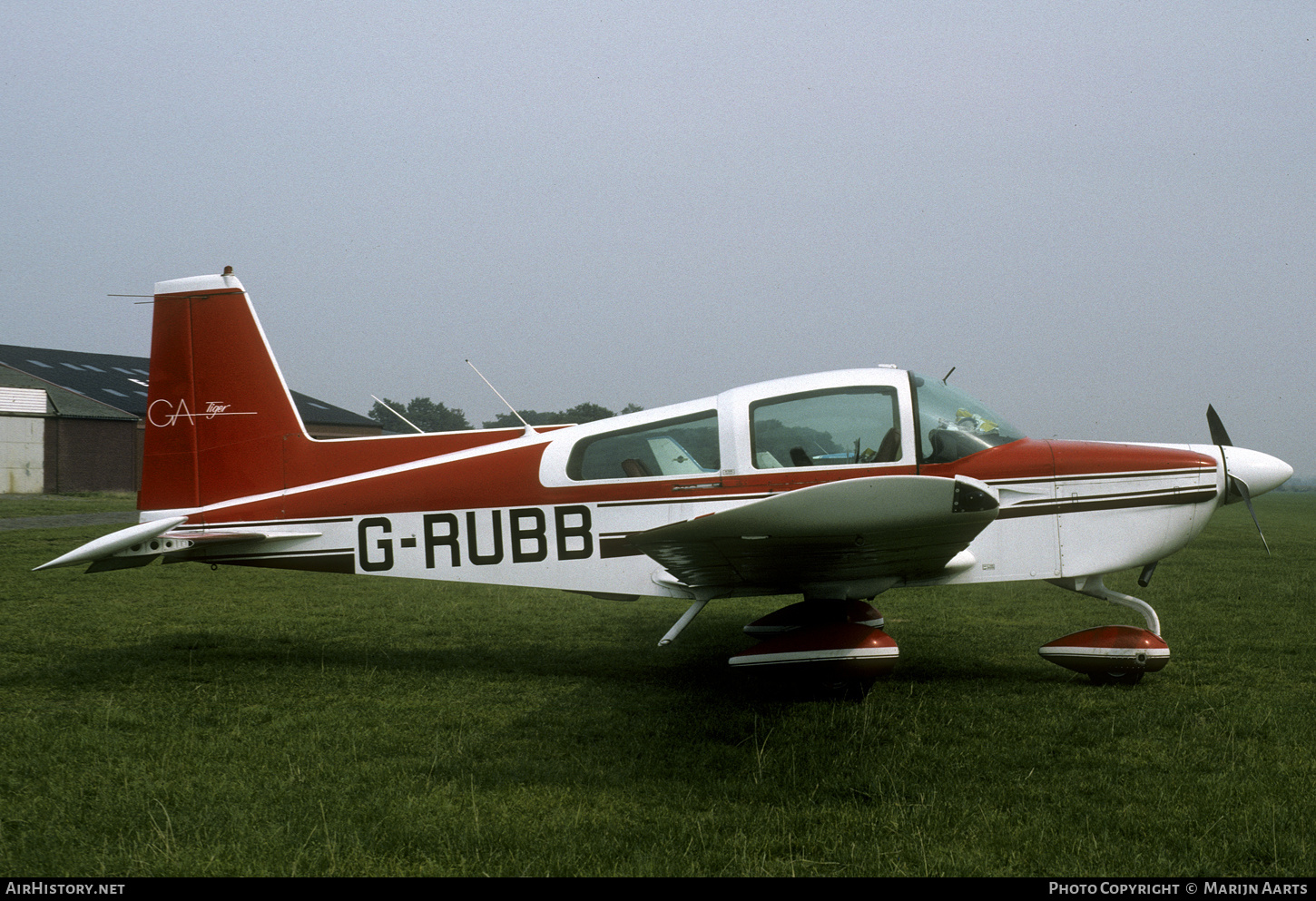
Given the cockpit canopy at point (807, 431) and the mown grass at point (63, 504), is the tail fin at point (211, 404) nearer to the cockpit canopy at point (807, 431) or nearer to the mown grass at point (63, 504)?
the cockpit canopy at point (807, 431)

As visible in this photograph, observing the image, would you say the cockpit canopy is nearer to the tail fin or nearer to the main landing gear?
the main landing gear

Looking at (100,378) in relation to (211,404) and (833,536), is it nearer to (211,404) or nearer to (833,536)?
(211,404)

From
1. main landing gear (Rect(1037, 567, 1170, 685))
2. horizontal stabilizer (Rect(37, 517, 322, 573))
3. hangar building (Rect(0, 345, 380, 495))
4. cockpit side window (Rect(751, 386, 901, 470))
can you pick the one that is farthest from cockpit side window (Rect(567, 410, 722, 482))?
hangar building (Rect(0, 345, 380, 495))

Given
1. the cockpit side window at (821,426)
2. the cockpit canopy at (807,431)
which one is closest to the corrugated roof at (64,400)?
the cockpit canopy at (807,431)

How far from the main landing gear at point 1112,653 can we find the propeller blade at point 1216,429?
1.29 m

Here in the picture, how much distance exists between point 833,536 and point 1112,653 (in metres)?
2.60

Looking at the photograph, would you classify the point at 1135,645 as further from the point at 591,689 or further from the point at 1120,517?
the point at 591,689

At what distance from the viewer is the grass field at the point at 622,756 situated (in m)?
3.05

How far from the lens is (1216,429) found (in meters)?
5.68

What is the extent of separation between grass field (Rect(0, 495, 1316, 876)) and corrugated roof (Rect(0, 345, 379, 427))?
31.4 meters

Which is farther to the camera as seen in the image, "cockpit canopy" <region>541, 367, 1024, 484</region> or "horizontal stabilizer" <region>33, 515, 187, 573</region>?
"cockpit canopy" <region>541, 367, 1024, 484</region>

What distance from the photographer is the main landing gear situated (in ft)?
17.3

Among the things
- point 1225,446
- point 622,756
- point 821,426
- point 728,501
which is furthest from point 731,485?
point 1225,446
